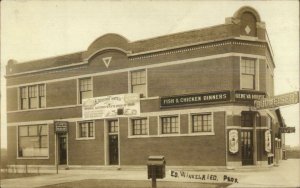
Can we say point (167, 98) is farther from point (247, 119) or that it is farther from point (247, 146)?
point (247, 146)

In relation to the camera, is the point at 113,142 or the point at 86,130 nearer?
the point at 113,142

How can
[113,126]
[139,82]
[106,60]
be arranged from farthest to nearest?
[106,60] → [113,126] → [139,82]

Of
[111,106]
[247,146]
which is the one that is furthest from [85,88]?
[247,146]

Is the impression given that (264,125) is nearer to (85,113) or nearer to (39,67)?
(85,113)

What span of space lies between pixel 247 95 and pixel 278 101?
2.31m

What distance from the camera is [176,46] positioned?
24.2 metres

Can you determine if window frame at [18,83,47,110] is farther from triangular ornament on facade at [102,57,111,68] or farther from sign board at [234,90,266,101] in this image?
sign board at [234,90,266,101]

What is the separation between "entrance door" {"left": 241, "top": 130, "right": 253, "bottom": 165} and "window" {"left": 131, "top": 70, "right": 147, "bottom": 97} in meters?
6.34

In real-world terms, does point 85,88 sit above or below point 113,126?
above

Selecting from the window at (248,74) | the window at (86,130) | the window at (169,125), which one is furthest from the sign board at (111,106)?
the window at (248,74)

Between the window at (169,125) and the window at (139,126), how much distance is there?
122cm

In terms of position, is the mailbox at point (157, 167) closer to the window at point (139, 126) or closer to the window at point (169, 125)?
the window at point (169, 125)

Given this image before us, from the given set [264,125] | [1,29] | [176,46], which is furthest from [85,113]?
[264,125]

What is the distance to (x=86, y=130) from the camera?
28062 millimetres
